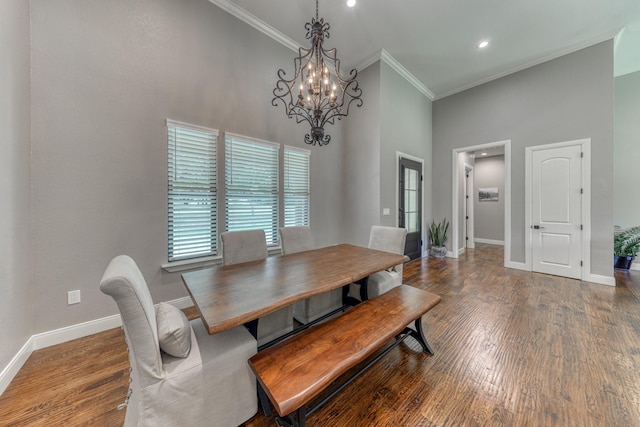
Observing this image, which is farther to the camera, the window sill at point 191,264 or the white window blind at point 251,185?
the white window blind at point 251,185

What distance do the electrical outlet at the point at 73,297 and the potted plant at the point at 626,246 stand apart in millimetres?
7869

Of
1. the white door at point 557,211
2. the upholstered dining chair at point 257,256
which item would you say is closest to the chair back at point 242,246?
the upholstered dining chair at point 257,256

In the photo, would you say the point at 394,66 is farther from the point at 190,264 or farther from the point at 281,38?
the point at 190,264

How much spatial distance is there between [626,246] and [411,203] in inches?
144

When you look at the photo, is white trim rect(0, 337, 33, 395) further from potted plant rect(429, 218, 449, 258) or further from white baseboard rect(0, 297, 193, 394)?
potted plant rect(429, 218, 449, 258)

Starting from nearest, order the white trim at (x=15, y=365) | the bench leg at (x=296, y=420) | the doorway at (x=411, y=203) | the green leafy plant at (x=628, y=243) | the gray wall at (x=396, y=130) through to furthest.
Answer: the bench leg at (x=296, y=420), the white trim at (x=15, y=365), the green leafy plant at (x=628, y=243), the gray wall at (x=396, y=130), the doorway at (x=411, y=203)

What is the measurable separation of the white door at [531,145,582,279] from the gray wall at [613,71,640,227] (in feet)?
5.31

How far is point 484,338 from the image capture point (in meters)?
2.15

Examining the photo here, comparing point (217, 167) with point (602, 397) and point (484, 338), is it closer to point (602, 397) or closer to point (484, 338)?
point (484, 338)

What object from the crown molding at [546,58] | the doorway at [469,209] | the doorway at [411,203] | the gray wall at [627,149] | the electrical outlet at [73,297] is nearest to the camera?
the electrical outlet at [73,297]

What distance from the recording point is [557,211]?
154 inches

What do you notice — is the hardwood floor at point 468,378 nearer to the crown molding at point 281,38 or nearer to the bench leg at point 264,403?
the bench leg at point 264,403

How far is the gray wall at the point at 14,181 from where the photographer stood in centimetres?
156

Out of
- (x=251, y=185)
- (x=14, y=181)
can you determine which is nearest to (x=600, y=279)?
(x=251, y=185)
